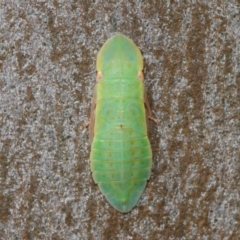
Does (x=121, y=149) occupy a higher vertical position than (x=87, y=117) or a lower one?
lower

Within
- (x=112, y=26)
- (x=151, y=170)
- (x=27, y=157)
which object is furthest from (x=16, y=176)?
(x=112, y=26)

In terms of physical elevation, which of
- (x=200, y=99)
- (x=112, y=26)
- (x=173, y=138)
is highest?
(x=112, y=26)

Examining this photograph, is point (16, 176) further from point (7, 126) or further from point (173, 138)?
point (173, 138)
